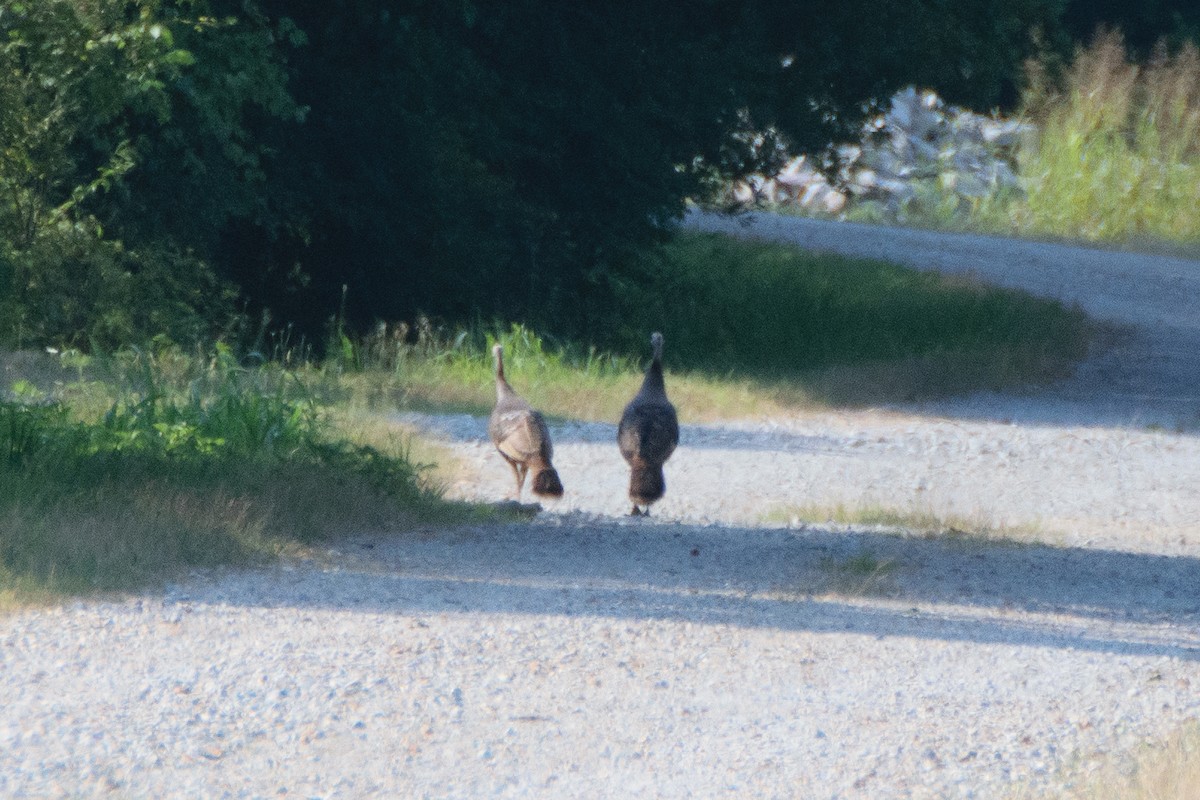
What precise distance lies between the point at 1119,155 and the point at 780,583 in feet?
67.4

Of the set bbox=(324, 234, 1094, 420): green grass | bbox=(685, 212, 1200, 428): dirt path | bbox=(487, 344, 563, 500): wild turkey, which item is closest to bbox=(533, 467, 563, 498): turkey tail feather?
bbox=(487, 344, 563, 500): wild turkey

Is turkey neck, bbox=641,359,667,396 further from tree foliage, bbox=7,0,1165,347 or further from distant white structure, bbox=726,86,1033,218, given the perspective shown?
distant white structure, bbox=726,86,1033,218

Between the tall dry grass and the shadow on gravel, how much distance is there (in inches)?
728

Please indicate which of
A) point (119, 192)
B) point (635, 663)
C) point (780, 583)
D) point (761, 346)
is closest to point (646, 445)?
point (780, 583)

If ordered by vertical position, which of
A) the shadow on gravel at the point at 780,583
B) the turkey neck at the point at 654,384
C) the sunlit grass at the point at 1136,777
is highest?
the sunlit grass at the point at 1136,777

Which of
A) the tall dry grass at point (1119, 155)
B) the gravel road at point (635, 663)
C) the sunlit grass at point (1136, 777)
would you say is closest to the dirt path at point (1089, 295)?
the tall dry grass at point (1119, 155)

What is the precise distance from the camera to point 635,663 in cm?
656

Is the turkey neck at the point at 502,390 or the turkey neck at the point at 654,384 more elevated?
the turkey neck at the point at 654,384

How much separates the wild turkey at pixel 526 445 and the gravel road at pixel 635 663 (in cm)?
24

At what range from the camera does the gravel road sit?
5309 mm

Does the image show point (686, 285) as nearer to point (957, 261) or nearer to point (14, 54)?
point (957, 261)

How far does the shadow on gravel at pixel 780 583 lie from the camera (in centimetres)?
747

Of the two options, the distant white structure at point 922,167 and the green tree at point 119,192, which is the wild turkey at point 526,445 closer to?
the green tree at point 119,192

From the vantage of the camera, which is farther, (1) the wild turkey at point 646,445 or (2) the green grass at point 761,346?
(2) the green grass at point 761,346
